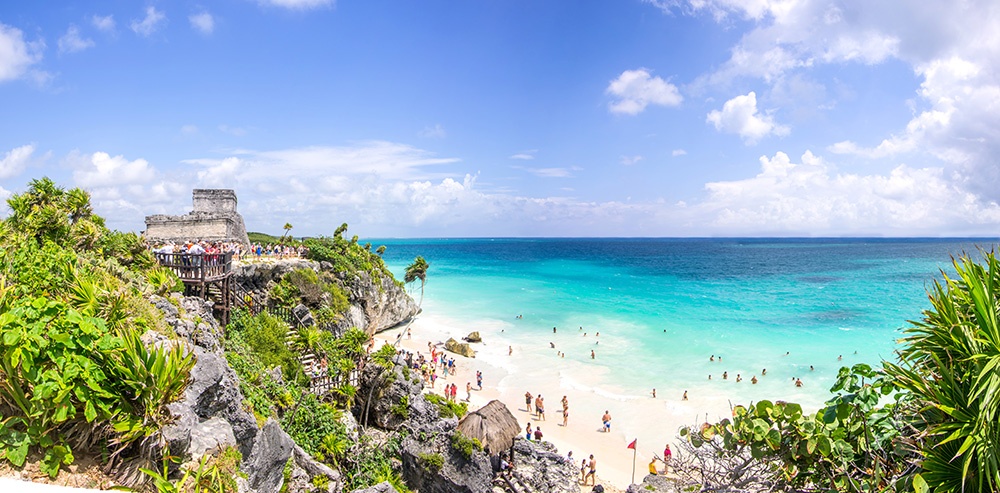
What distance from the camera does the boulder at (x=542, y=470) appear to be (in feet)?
46.1

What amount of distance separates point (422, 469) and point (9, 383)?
397 inches

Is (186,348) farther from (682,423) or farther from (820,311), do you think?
(820,311)

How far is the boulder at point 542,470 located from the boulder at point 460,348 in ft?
52.7

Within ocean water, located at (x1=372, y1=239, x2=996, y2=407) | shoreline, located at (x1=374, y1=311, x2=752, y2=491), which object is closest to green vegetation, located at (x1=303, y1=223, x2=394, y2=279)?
shoreline, located at (x1=374, y1=311, x2=752, y2=491)

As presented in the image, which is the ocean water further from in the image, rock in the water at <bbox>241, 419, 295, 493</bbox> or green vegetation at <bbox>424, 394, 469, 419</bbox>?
rock in the water at <bbox>241, 419, 295, 493</bbox>

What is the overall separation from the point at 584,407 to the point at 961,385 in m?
20.9

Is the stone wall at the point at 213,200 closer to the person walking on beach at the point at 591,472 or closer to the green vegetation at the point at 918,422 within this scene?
the person walking on beach at the point at 591,472

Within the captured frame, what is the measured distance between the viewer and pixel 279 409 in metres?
12.8

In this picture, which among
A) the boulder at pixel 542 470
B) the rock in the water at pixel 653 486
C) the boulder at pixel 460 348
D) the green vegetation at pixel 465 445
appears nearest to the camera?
the green vegetation at pixel 465 445

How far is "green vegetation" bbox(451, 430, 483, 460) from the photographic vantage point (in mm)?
12688

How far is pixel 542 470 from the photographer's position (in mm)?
14438

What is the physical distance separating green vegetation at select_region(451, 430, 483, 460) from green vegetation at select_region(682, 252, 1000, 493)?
30.0ft

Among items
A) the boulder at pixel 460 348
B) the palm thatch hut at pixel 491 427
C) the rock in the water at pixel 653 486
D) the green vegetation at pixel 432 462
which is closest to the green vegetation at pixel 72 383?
the green vegetation at pixel 432 462

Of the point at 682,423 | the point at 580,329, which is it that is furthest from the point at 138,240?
the point at 580,329
